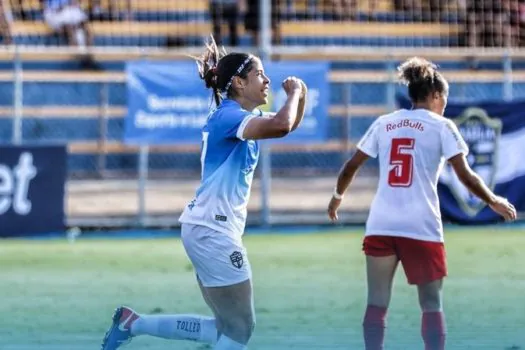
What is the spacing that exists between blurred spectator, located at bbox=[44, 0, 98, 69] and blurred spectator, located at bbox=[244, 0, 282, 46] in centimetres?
256

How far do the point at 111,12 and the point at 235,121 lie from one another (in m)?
15.4

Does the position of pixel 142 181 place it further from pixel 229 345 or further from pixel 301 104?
pixel 229 345

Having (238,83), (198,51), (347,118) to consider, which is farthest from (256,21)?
(238,83)

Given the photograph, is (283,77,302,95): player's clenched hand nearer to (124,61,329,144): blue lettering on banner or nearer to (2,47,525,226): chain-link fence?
(124,61,329,144): blue lettering on banner

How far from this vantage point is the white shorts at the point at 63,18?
21.9 metres

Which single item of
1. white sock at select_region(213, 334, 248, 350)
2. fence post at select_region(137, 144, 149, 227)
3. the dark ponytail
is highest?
the dark ponytail

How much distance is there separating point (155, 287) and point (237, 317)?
5.48 m

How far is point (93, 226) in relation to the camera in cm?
1912

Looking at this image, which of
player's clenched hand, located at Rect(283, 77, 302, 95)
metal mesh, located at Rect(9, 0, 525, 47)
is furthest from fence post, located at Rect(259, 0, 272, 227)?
player's clenched hand, located at Rect(283, 77, 302, 95)

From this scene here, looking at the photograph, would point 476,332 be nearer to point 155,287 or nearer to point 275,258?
point 155,287

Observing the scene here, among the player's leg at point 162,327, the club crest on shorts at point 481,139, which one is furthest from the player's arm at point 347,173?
the club crest on shorts at point 481,139

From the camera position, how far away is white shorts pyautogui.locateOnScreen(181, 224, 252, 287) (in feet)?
23.0

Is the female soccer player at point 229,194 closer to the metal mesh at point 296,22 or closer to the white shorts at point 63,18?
the metal mesh at point 296,22

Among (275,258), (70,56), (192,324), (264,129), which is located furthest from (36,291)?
(70,56)
